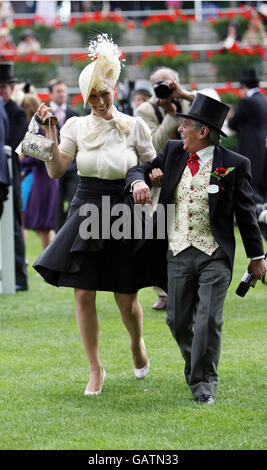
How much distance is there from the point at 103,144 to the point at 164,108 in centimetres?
186

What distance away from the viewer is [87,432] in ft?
15.6

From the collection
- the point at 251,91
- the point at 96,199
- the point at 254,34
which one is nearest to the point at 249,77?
the point at 251,91

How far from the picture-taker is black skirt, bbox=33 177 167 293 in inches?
217

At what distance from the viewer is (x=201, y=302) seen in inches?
208

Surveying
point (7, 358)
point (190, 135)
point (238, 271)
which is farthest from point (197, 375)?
point (238, 271)

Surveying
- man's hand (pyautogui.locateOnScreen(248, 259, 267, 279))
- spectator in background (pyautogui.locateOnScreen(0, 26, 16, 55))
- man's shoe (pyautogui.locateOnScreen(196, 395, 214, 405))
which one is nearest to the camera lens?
man's hand (pyautogui.locateOnScreen(248, 259, 267, 279))

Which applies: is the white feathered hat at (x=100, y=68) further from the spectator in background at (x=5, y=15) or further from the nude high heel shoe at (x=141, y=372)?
the spectator in background at (x=5, y=15)

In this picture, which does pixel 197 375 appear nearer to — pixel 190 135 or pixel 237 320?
pixel 190 135

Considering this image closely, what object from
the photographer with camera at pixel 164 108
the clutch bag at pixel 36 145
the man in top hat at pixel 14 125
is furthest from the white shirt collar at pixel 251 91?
the clutch bag at pixel 36 145

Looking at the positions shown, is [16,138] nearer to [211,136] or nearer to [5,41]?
[211,136]

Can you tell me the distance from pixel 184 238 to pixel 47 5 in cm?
1542

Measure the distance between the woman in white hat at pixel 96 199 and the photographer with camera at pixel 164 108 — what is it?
1.34 metres

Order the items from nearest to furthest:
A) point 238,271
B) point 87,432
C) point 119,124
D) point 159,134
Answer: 1. point 87,432
2. point 119,124
3. point 159,134
4. point 238,271

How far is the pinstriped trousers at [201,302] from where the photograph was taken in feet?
17.2
